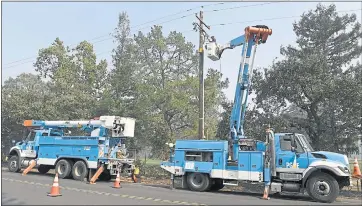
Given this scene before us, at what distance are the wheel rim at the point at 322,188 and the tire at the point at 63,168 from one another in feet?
39.8

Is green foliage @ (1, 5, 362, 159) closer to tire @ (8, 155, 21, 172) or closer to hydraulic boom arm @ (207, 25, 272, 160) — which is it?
hydraulic boom arm @ (207, 25, 272, 160)

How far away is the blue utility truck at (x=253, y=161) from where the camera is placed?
13039 mm

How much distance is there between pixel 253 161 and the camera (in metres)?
14.4

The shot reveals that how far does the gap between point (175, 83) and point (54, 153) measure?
15.2 metres

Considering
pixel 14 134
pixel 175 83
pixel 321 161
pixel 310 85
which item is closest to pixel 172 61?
pixel 175 83

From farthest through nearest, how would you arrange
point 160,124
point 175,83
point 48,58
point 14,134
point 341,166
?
point 48,58 < point 14,134 < point 175,83 < point 160,124 < point 341,166

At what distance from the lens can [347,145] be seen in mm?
21672

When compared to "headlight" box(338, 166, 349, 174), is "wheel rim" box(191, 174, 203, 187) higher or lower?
lower

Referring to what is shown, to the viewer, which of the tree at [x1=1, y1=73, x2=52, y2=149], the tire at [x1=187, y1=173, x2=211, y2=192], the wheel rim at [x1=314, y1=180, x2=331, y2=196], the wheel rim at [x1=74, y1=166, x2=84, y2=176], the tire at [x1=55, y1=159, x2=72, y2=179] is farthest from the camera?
the tree at [x1=1, y1=73, x2=52, y2=149]

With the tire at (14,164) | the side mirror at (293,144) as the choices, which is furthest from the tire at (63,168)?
the side mirror at (293,144)

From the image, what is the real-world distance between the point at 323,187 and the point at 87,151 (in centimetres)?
1140

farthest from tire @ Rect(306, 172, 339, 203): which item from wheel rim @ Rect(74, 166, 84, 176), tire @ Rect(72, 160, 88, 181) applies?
wheel rim @ Rect(74, 166, 84, 176)

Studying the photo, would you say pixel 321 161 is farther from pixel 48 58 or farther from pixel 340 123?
pixel 48 58

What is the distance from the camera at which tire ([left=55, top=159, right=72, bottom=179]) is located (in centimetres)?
1902
